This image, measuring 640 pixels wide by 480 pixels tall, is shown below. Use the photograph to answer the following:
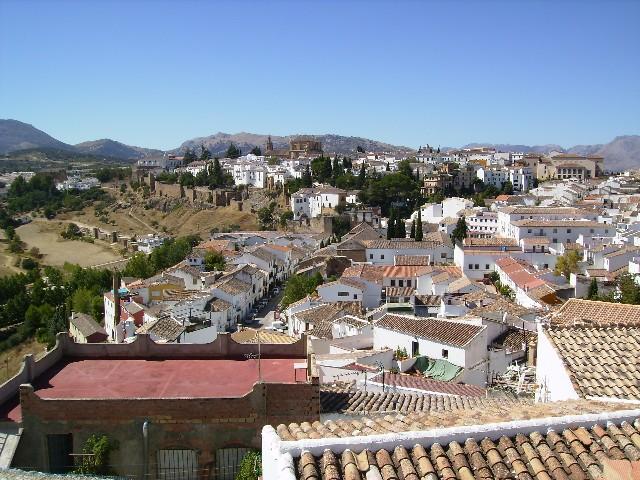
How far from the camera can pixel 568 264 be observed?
30578 millimetres

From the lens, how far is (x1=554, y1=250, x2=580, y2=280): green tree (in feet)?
98.1

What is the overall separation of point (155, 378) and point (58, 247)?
2367 inches

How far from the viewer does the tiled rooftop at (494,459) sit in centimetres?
321

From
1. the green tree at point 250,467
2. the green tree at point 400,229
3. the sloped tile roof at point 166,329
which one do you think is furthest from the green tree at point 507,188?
the green tree at point 250,467

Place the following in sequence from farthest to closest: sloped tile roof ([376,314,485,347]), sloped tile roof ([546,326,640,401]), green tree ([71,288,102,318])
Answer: green tree ([71,288,102,318]), sloped tile roof ([376,314,485,347]), sloped tile roof ([546,326,640,401])

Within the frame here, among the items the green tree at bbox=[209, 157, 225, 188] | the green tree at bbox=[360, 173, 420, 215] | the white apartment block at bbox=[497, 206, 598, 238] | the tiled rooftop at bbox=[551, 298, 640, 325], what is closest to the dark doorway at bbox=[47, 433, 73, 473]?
Answer: the tiled rooftop at bbox=[551, 298, 640, 325]

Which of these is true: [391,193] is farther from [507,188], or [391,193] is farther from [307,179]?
[507,188]

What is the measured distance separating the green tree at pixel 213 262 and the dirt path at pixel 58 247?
20.3 metres

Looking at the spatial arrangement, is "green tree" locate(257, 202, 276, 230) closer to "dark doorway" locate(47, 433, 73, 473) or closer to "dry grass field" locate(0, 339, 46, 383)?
"dry grass field" locate(0, 339, 46, 383)

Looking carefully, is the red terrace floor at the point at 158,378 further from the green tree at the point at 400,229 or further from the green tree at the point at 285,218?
the green tree at the point at 285,218

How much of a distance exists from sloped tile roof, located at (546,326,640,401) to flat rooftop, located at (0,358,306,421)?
11.4 feet

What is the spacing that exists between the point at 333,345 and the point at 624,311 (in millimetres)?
7935

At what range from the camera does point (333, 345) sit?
58.4ft

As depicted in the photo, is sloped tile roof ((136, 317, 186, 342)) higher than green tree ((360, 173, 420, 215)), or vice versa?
green tree ((360, 173, 420, 215))
